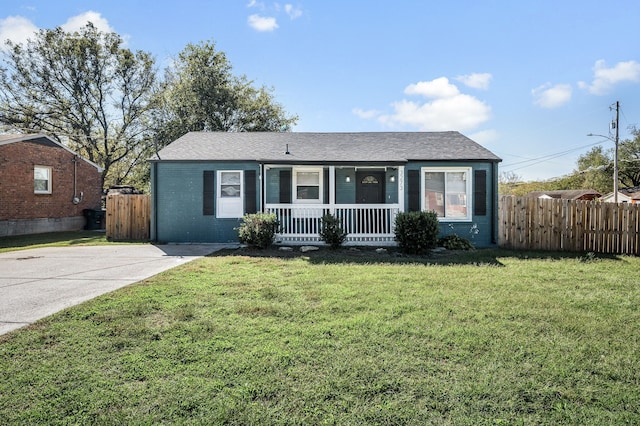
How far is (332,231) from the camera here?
992 cm

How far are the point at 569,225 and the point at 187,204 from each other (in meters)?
12.0

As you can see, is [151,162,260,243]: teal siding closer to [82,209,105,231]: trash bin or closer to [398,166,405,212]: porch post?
[398,166,405,212]: porch post

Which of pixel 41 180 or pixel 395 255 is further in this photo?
pixel 41 180

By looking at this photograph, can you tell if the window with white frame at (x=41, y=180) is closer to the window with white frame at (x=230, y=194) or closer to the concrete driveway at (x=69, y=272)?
the concrete driveway at (x=69, y=272)

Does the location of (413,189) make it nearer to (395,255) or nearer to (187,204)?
(395,255)

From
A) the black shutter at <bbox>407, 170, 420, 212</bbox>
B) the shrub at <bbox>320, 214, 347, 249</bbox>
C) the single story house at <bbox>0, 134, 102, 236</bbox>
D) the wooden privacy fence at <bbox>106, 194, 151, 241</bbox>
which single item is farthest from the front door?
the single story house at <bbox>0, 134, 102, 236</bbox>

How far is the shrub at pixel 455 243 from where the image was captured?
10.1m

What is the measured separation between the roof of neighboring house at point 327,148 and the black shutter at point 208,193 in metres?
0.62

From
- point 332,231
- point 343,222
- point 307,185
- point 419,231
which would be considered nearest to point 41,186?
point 307,185

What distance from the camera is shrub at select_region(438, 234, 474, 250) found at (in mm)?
10117

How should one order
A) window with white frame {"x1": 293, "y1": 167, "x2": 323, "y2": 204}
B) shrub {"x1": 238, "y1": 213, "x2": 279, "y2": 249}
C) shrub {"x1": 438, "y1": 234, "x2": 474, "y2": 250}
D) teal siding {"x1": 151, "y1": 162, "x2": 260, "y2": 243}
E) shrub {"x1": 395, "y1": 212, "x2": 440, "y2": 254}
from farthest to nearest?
window with white frame {"x1": 293, "y1": 167, "x2": 323, "y2": 204}, teal siding {"x1": 151, "y1": 162, "x2": 260, "y2": 243}, shrub {"x1": 438, "y1": 234, "x2": 474, "y2": 250}, shrub {"x1": 238, "y1": 213, "x2": 279, "y2": 249}, shrub {"x1": 395, "y1": 212, "x2": 440, "y2": 254}

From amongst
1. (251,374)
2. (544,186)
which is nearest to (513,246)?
(251,374)

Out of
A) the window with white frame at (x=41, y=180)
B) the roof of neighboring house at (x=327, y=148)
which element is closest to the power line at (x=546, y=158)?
the roof of neighboring house at (x=327, y=148)

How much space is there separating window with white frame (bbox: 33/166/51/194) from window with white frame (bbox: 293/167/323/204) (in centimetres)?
1246
